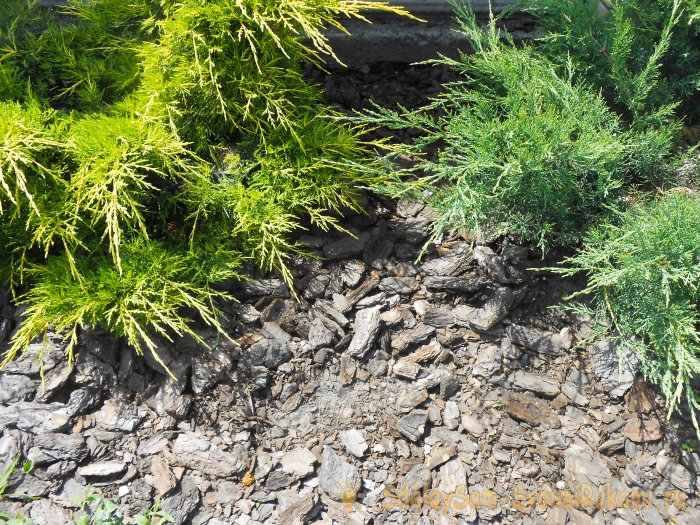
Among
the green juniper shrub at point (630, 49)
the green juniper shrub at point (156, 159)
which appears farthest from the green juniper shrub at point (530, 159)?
the green juniper shrub at point (156, 159)

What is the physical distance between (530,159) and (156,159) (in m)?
1.42

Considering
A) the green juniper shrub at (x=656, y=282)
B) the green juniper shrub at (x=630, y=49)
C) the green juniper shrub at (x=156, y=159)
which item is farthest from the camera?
the green juniper shrub at (x=630, y=49)

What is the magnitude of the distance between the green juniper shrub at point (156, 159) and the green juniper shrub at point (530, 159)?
1.32 feet

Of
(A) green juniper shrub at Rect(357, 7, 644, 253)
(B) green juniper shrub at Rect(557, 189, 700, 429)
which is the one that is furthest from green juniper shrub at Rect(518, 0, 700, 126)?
(B) green juniper shrub at Rect(557, 189, 700, 429)

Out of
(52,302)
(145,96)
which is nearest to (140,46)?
(145,96)

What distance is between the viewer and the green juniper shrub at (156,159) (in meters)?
2.18

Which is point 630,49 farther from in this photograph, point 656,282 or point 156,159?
point 156,159

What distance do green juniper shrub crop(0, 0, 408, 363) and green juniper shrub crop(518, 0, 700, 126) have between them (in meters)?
0.87

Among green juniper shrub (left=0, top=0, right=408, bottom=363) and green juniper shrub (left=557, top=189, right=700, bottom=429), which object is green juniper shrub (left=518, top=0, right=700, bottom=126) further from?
green juniper shrub (left=0, top=0, right=408, bottom=363)

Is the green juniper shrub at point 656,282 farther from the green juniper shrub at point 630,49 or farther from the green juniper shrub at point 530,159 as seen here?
the green juniper shrub at point 630,49

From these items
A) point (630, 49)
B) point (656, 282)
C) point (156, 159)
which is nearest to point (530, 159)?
point (656, 282)

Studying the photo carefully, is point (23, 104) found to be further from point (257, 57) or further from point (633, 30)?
point (633, 30)

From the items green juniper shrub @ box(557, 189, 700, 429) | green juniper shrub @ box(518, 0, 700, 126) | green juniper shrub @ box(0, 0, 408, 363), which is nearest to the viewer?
green juniper shrub @ box(557, 189, 700, 429)

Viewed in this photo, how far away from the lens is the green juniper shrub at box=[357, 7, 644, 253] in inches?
87.6
